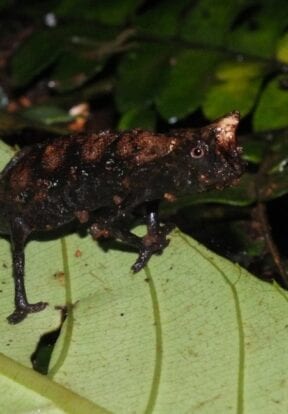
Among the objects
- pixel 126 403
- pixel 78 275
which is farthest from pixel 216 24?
pixel 126 403

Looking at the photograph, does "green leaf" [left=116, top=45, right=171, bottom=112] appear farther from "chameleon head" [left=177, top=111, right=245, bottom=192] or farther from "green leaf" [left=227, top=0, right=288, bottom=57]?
"chameleon head" [left=177, top=111, right=245, bottom=192]

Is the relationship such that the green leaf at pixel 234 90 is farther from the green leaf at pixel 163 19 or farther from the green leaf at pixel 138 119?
the green leaf at pixel 163 19

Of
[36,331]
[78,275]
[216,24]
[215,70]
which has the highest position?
[216,24]

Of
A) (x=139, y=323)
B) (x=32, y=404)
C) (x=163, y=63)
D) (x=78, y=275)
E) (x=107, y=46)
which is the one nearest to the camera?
(x=32, y=404)

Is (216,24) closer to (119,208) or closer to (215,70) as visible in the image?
(215,70)

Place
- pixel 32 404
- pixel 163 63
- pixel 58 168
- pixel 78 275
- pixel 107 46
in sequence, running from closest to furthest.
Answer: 1. pixel 32 404
2. pixel 78 275
3. pixel 58 168
4. pixel 163 63
5. pixel 107 46

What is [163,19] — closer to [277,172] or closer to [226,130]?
[277,172]

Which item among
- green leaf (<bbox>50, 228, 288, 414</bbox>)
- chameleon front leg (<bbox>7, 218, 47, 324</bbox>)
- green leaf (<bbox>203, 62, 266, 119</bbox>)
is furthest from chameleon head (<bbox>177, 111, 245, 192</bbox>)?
green leaf (<bbox>203, 62, 266, 119</bbox>)
